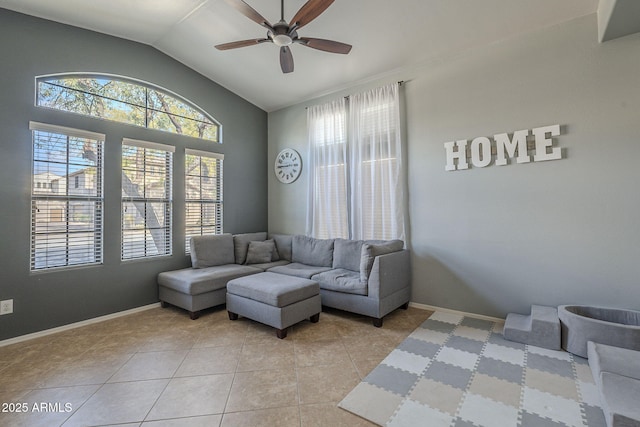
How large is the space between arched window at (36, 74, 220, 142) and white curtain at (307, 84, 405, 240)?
5.89 feet

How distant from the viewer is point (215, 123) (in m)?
4.77

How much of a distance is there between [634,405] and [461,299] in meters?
1.97

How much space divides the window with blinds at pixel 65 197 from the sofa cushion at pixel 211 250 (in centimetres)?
107

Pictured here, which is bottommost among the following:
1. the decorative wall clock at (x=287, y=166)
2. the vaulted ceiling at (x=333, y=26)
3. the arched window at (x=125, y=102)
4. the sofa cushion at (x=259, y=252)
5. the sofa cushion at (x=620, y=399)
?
the sofa cushion at (x=620, y=399)

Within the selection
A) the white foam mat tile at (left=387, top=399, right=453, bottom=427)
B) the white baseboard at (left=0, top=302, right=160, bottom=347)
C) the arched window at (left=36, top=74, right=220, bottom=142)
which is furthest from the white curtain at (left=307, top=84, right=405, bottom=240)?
the white baseboard at (left=0, top=302, right=160, bottom=347)

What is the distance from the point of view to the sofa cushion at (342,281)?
3338 mm

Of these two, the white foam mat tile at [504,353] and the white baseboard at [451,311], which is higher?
the white baseboard at [451,311]

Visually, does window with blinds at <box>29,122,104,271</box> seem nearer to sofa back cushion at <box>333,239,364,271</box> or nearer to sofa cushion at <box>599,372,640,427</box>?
sofa back cushion at <box>333,239,364,271</box>

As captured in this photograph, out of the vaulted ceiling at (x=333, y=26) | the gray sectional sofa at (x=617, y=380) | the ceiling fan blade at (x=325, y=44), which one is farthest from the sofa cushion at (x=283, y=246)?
the gray sectional sofa at (x=617, y=380)

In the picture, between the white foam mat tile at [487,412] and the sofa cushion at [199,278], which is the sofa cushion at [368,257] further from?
the sofa cushion at [199,278]

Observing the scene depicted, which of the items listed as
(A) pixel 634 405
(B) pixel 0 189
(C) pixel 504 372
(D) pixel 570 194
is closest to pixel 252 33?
(B) pixel 0 189

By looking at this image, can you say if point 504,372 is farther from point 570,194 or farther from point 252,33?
point 252,33

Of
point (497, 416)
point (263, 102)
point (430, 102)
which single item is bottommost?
point (497, 416)

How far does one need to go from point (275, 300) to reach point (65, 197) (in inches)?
103
